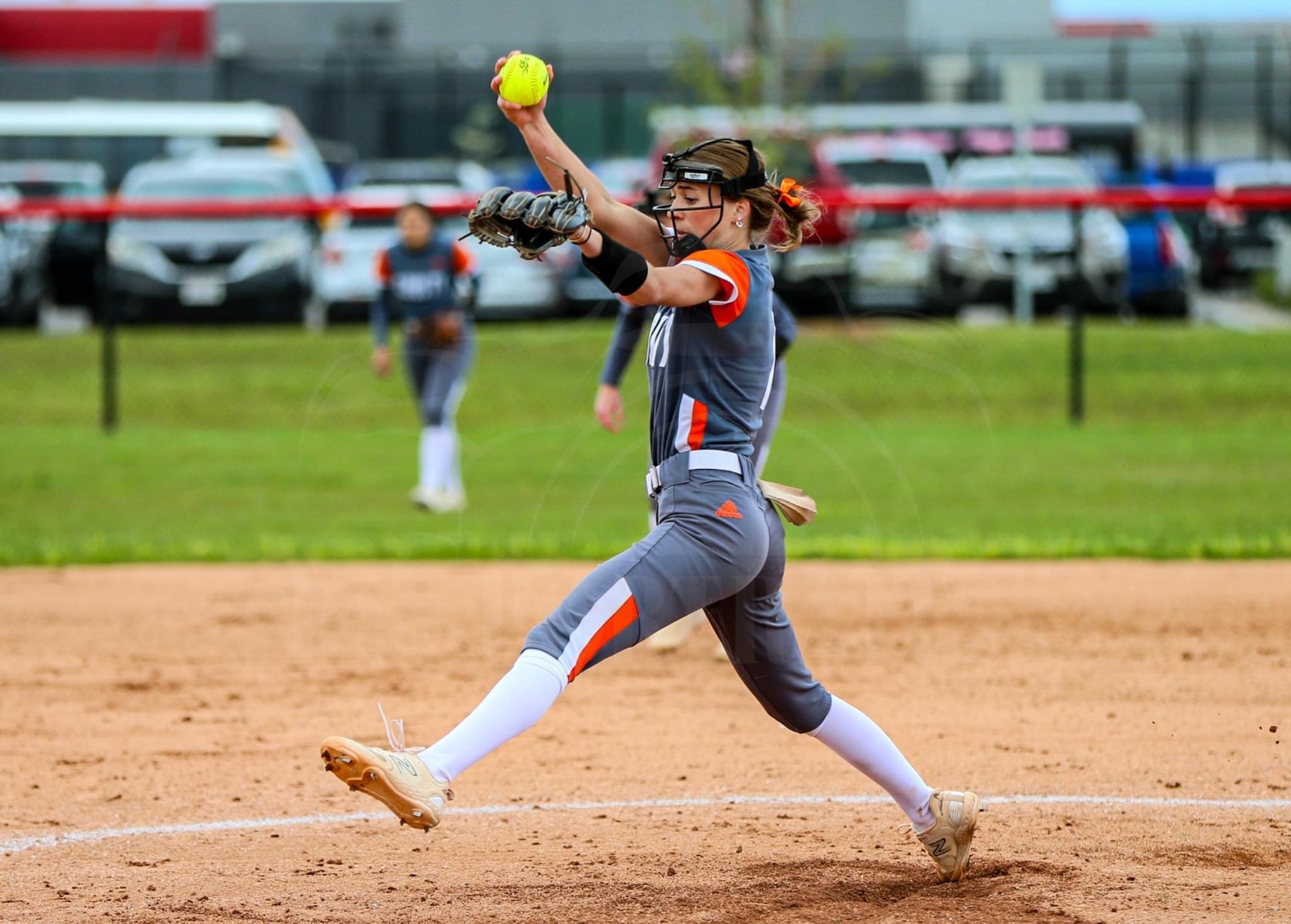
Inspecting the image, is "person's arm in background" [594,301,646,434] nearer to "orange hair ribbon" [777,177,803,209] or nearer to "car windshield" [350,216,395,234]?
"orange hair ribbon" [777,177,803,209]

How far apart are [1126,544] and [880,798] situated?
5254mm

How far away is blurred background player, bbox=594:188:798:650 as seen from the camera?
7113mm

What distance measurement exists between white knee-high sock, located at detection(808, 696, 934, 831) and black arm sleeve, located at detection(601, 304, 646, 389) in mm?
3217

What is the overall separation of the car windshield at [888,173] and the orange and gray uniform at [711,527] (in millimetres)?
17940

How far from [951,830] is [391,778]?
1576mm

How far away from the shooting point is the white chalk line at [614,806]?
4973mm

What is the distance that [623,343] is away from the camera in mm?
7438

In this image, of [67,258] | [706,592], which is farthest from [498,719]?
[67,258]

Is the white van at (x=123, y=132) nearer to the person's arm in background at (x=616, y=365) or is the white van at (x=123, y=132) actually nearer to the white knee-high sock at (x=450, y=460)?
the white knee-high sock at (x=450, y=460)

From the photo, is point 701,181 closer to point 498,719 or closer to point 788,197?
point 788,197

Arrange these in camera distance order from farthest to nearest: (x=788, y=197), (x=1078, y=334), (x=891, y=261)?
1. (x=891, y=261)
2. (x=1078, y=334)
3. (x=788, y=197)

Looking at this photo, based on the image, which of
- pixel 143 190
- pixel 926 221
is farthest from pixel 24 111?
pixel 926 221

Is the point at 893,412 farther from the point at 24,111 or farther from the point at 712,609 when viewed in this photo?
the point at 24,111

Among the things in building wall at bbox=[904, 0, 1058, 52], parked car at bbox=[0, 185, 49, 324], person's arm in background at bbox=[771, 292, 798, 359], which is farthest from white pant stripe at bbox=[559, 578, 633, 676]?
building wall at bbox=[904, 0, 1058, 52]
